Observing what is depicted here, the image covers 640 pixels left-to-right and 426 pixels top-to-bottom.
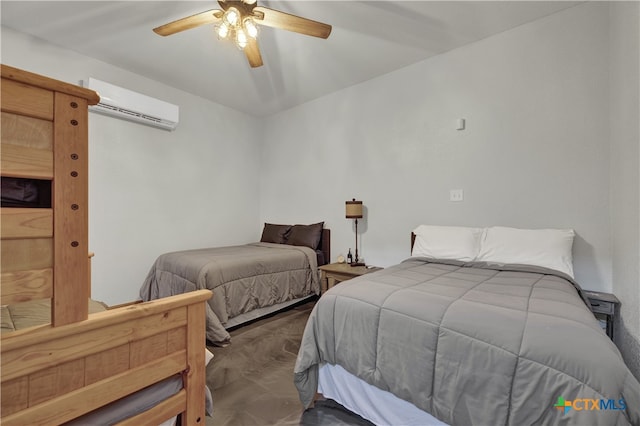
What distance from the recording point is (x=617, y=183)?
1913 millimetres

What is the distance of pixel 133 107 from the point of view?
3.11 metres

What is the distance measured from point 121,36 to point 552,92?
3.83m

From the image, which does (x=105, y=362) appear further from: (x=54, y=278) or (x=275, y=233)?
(x=275, y=233)

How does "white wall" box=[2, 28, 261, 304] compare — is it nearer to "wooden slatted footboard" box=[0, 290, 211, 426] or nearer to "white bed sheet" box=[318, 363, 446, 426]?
"wooden slatted footboard" box=[0, 290, 211, 426]

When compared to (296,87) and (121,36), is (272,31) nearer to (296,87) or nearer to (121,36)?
(296,87)

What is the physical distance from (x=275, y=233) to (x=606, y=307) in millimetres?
3440

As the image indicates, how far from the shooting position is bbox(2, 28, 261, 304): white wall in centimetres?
295

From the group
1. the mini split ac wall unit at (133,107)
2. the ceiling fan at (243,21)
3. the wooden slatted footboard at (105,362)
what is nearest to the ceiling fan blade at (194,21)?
the ceiling fan at (243,21)

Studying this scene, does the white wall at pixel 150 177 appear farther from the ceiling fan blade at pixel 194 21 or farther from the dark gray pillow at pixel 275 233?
the ceiling fan blade at pixel 194 21

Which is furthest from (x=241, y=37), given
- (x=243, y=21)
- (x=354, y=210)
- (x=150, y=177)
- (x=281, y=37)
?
(x=150, y=177)

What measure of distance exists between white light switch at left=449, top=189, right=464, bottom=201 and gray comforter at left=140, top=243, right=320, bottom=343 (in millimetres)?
1723

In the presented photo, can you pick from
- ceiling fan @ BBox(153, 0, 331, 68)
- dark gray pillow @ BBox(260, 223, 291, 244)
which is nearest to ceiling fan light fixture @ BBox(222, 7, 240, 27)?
ceiling fan @ BBox(153, 0, 331, 68)

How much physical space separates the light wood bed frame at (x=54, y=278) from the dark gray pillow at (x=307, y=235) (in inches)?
110

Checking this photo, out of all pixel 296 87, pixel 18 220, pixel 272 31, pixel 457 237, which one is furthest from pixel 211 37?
pixel 457 237
